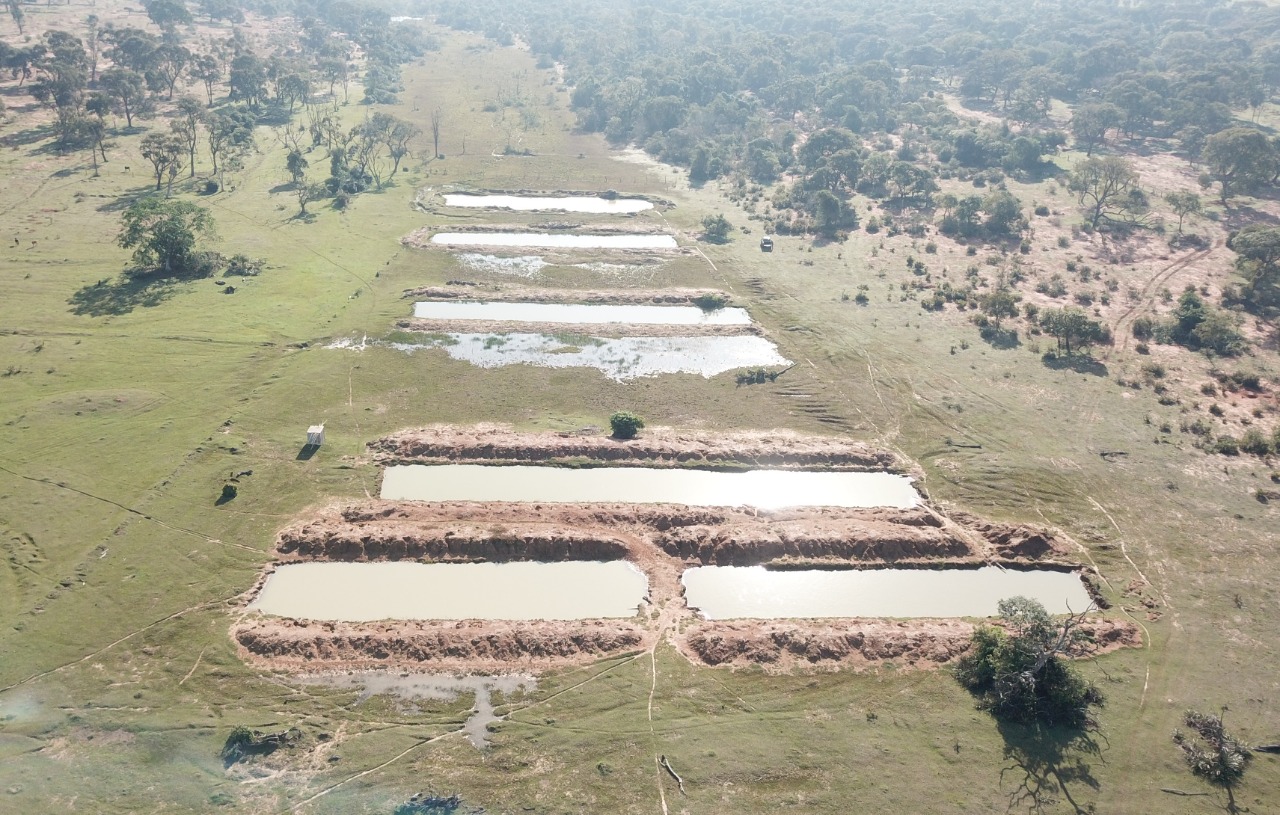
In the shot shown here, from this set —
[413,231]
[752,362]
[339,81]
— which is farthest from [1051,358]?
[339,81]

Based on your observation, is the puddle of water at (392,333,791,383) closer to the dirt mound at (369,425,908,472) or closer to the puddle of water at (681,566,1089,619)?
the dirt mound at (369,425,908,472)

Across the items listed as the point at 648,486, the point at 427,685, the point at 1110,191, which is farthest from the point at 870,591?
the point at 1110,191

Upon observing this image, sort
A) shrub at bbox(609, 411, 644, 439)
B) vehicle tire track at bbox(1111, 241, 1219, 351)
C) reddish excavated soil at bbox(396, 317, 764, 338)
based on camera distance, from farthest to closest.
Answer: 1. vehicle tire track at bbox(1111, 241, 1219, 351)
2. reddish excavated soil at bbox(396, 317, 764, 338)
3. shrub at bbox(609, 411, 644, 439)

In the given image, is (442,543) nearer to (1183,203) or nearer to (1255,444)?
(1255,444)

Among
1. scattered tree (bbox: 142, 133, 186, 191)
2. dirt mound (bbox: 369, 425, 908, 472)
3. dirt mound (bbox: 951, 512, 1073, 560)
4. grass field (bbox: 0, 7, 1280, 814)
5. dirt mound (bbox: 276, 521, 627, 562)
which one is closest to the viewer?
grass field (bbox: 0, 7, 1280, 814)

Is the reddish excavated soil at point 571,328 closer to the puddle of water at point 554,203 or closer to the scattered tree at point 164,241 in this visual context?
the scattered tree at point 164,241

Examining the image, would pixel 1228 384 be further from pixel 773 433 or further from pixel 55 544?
pixel 55 544

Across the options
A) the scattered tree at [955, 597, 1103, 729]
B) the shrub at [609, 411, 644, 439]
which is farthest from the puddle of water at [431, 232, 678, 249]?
the scattered tree at [955, 597, 1103, 729]

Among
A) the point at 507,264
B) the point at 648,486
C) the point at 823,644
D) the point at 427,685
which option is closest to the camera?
the point at 427,685
